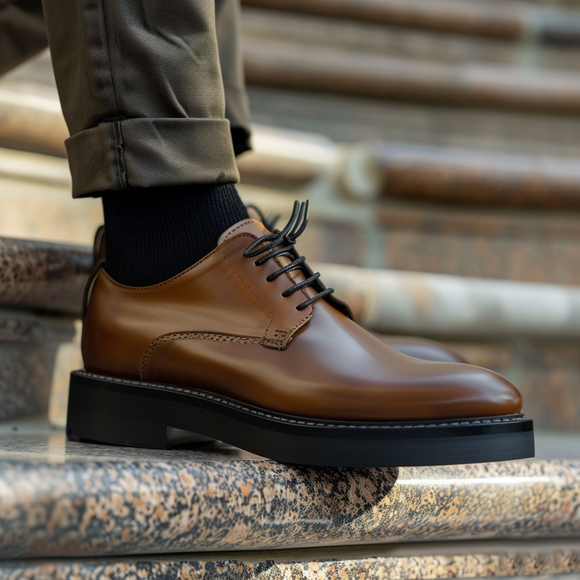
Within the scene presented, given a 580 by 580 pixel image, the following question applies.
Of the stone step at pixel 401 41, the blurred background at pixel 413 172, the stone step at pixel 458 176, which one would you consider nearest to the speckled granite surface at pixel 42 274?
the blurred background at pixel 413 172

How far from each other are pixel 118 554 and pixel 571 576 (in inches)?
19.3

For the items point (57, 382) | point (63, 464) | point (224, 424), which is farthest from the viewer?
point (57, 382)

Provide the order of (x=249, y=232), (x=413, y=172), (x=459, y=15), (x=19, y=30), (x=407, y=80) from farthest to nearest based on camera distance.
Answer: (x=459, y=15)
(x=407, y=80)
(x=413, y=172)
(x=19, y=30)
(x=249, y=232)

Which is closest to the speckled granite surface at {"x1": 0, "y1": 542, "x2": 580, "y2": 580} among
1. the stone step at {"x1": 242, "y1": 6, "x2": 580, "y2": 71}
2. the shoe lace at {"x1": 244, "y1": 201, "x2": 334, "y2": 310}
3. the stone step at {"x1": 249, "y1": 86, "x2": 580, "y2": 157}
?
the shoe lace at {"x1": 244, "y1": 201, "x2": 334, "y2": 310}

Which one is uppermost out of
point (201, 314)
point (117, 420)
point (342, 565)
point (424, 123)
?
point (424, 123)

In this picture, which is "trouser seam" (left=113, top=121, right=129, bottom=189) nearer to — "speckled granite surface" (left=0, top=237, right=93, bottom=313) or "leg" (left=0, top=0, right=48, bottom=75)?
"speckled granite surface" (left=0, top=237, right=93, bottom=313)

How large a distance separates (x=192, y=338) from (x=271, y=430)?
0.12 meters

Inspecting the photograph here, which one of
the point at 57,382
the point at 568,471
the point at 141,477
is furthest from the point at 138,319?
the point at 568,471

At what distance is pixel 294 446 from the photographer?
1.74ft

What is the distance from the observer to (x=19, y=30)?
893mm

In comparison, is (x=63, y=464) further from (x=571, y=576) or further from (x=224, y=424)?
(x=571, y=576)

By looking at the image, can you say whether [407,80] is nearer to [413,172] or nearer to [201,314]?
[413,172]

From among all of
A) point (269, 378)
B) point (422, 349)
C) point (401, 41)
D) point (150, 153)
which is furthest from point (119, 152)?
point (401, 41)

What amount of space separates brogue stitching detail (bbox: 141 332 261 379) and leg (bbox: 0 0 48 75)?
569 mm
